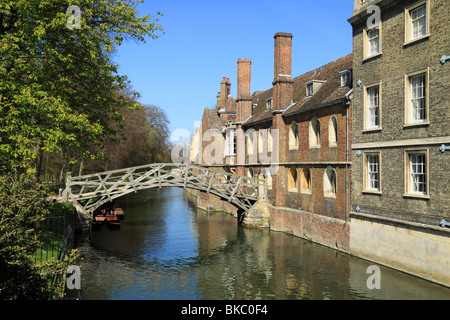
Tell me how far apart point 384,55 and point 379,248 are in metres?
7.80

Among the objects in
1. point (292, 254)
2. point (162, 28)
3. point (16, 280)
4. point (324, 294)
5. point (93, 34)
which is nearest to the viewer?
point (16, 280)

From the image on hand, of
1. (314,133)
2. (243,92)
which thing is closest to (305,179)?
(314,133)

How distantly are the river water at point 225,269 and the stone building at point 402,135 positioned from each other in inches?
42.5

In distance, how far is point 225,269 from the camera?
57.5 feet

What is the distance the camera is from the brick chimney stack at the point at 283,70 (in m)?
26.1

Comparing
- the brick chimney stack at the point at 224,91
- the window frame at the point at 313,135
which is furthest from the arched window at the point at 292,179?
the brick chimney stack at the point at 224,91

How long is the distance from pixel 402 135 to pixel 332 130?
18.7 feet

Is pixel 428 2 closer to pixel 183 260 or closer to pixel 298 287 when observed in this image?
pixel 298 287

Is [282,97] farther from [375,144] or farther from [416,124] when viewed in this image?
[416,124]

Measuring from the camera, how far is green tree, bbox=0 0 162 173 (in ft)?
42.1

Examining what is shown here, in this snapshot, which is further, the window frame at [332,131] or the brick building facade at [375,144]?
the window frame at [332,131]

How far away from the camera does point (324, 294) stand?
545 inches

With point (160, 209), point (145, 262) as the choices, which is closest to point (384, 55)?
point (145, 262)

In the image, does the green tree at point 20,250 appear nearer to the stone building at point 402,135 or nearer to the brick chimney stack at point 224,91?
the stone building at point 402,135
